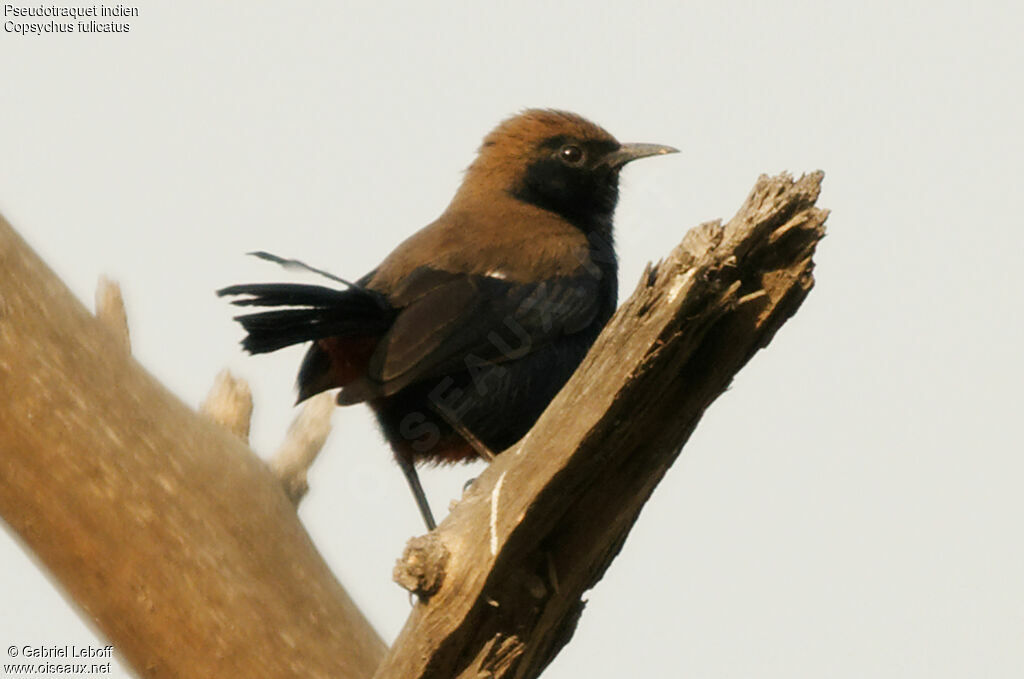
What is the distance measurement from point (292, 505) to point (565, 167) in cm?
165

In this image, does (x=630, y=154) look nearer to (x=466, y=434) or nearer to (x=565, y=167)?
(x=565, y=167)

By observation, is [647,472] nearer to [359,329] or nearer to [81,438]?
[359,329]


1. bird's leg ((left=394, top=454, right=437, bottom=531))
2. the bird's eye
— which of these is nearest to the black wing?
bird's leg ((left=394, top=454, right=437, bottom=531))

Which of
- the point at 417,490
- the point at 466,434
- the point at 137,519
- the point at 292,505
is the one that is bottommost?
the point at 292,505

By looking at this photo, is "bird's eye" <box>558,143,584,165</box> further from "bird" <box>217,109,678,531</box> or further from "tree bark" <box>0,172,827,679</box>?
"tree bark" <box>0,172,827,679</box>

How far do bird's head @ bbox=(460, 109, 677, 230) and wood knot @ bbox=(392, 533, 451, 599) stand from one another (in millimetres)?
1865

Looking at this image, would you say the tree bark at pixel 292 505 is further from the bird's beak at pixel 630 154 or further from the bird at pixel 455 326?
the bird's beak at pixel 630 154

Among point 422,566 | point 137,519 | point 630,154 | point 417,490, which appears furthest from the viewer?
point 630,154

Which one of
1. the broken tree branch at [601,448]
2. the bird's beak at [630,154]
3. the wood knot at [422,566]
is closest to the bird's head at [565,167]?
the bird's beak at [630,154]

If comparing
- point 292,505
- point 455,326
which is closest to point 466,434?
point 455,326

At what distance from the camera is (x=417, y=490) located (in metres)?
4.33

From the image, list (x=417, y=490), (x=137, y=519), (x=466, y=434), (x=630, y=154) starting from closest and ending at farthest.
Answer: (x=466, y=434), (x=137, y=519), (x=417, y=490), (x=630, y=154)

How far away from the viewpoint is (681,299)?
2787 mm

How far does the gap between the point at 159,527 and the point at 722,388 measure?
2.10 meters
